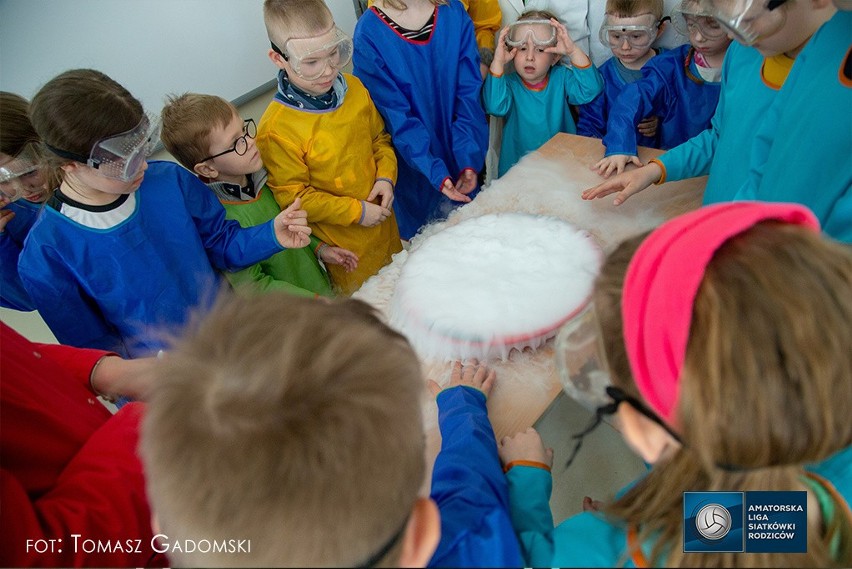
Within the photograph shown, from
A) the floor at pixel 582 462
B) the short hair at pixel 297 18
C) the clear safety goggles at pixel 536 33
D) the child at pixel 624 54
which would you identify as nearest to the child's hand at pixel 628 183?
the child at pixel 624 54

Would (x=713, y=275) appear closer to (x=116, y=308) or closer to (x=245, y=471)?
(x=245, y=471)

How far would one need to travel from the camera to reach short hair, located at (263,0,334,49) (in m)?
1.63

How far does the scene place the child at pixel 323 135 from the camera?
5.40 feet

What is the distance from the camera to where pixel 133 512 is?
829 millimetres

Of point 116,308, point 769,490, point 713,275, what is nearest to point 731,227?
point 713,275

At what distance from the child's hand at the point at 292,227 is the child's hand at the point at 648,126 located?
1.38 meters

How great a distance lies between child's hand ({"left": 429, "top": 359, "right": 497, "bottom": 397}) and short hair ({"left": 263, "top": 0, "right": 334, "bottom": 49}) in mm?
1184

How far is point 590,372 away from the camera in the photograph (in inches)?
29.4

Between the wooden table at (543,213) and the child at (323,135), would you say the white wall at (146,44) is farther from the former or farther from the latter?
the wooden table at (543,213)

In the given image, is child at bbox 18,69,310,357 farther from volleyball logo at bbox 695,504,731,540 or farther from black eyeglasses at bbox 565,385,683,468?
volleyball logo at bbox 695,504,731,540

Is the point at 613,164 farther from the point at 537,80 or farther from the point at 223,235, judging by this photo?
the point at 223,235

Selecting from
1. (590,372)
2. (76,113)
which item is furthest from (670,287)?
(76,113)

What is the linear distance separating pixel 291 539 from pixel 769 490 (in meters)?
0.56

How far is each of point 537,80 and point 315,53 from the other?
3.20 feet
